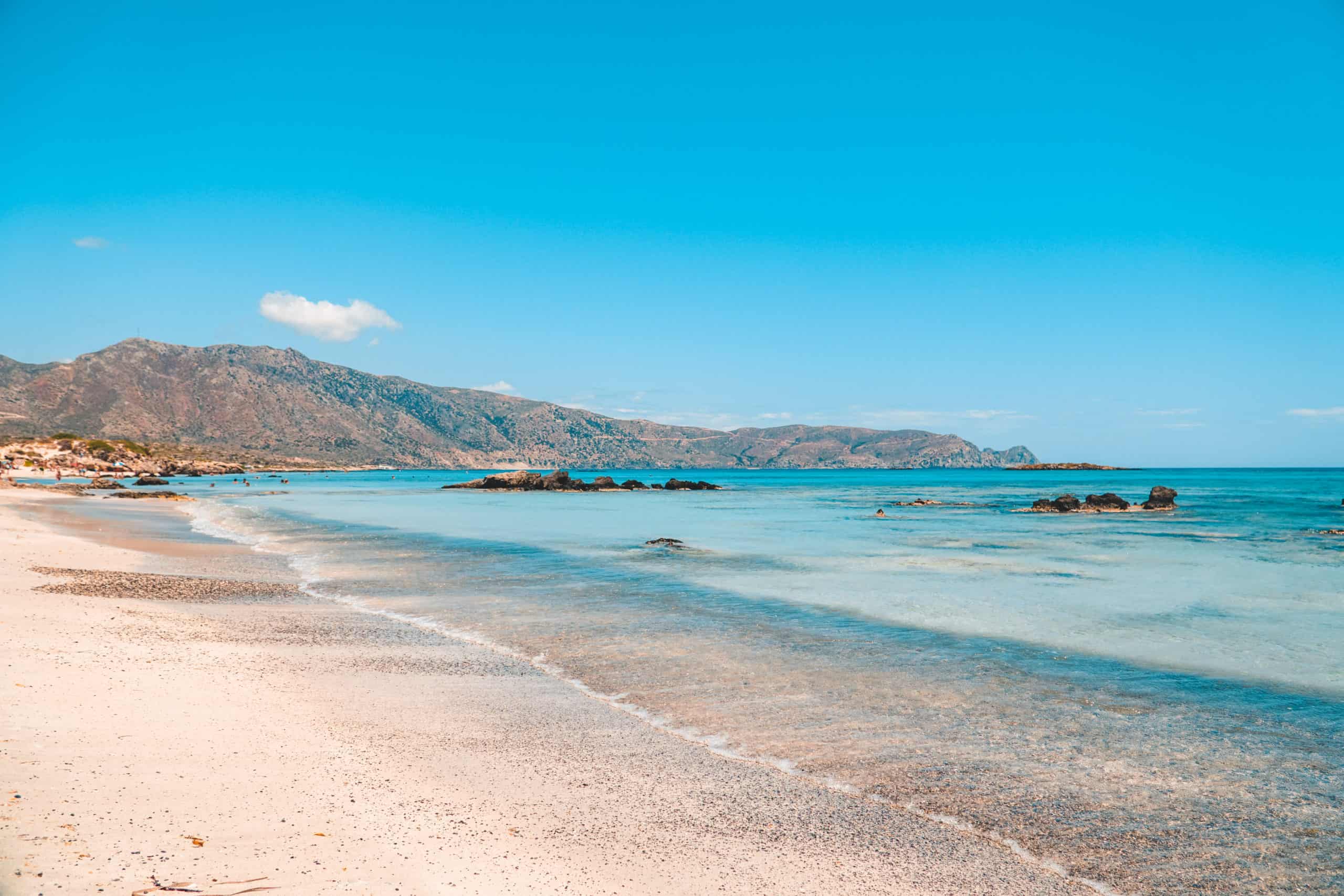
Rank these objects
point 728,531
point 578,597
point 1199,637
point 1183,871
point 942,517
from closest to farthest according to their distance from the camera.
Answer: point 1183,871 → point 1199,637 → point 578,597 → point 728,531 → point 942,517

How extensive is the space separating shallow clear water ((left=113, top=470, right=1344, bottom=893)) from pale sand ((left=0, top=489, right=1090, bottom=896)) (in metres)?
1.05

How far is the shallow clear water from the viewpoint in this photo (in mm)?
6777

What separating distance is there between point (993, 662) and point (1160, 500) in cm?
5951

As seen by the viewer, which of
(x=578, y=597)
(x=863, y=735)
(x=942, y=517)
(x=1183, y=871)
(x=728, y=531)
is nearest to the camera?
(x=1183, y=871)

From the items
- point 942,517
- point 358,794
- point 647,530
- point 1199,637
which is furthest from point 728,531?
point 358,794

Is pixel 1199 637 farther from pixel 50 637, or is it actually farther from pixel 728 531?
pixel 728 531

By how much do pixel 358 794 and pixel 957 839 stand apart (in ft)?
16.3

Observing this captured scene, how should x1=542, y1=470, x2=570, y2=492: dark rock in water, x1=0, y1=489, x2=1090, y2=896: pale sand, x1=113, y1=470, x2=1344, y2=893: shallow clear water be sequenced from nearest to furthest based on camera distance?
x1=0, y1=489, x2=1090, y2=896: pale sand → x1=113, y1=470, x2=1344, y2=893: shallow clear water → x1=542, y1=470, x2=570, y2=492: dark rock in water

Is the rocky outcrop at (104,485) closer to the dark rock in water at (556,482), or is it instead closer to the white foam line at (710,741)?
the dark rock in water at (556,482)

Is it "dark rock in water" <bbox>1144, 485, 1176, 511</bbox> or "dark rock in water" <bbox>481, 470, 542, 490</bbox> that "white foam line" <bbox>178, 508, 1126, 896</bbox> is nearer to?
"dark rock in water" <bbox>1144, 485, 1176, 511</bbox>

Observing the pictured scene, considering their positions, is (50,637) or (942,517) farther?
(942,517)

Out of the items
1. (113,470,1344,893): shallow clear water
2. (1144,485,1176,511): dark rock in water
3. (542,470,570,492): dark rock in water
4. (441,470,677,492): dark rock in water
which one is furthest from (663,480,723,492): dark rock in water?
(113,470,1344,893): shallow clear water

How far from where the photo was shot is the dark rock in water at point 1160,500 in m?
60.9

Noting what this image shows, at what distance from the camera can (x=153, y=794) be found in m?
5.95
